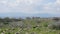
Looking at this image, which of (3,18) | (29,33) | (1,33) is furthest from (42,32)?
(3,18)

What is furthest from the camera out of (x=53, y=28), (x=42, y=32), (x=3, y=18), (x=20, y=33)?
(x=3, y=18)

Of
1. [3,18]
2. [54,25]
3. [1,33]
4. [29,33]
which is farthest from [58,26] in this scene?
[3,18]

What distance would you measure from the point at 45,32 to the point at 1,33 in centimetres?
589

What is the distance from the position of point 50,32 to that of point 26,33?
11.4 ft

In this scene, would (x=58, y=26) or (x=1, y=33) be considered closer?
(x=1, y=33)

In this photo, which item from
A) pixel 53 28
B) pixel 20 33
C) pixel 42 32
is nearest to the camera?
pixel 20 33

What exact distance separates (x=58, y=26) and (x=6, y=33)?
913cm

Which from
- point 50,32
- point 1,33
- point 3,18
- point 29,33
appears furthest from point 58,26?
point 3,18

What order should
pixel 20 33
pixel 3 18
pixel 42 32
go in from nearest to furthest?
pixel 20 33 < pixel 42 32 < pixel 3 18

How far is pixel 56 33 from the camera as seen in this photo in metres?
25.6

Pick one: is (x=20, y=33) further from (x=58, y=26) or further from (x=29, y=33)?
(x=58, y=26)

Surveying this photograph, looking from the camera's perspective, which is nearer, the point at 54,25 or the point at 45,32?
the point at 45,32

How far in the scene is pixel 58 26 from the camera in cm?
3048

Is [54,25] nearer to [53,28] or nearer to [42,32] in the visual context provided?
[53,28]
